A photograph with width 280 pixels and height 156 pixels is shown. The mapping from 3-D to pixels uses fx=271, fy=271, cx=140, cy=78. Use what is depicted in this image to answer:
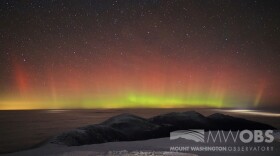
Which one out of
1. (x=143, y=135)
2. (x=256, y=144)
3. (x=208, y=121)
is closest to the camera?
(x=256, y=144)

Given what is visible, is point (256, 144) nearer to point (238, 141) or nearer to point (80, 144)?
point (238, 141)

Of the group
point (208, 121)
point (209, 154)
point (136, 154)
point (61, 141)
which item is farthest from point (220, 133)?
point (61, 141)

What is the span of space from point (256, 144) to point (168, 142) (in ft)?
21.2

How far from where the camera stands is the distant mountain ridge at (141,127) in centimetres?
2127

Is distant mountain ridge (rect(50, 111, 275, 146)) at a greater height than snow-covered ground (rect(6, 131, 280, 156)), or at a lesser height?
greater

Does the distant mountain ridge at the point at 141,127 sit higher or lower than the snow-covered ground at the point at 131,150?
higher

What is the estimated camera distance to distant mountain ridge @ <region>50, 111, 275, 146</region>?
2127 cm

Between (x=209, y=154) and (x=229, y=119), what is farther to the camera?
(x=229, y=119)

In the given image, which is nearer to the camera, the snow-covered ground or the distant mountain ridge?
the snow-covered ground

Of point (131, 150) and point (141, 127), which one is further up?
point (141, 127)

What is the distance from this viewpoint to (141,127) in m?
26.6

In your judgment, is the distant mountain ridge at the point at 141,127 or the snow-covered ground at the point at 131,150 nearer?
the snow-covered ground at the point at 131,150

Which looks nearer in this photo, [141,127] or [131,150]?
[131,150]

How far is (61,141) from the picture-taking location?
20156 mm
